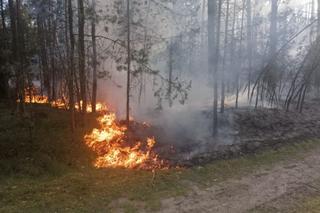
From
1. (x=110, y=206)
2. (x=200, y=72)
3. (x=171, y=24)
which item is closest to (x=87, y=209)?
(x=110, y=206)

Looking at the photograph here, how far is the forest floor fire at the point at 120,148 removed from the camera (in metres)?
11.1

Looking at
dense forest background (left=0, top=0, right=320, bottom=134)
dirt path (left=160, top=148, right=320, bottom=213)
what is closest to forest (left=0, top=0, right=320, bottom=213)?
dirt path (left=160, top=148, right=320, bottom=213)

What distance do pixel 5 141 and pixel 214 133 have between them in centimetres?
828

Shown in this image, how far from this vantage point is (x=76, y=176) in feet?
32.8

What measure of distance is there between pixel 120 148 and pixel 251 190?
5.28 meters

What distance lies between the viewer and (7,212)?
7.83 m

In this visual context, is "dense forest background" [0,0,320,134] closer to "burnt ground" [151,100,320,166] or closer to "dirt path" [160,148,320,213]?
"burnt ground" [151,100,320,166]

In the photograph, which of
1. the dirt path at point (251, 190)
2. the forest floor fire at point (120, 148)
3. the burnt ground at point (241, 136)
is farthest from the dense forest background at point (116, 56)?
the dirt path at point (251, 190)

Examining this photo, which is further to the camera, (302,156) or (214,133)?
(214,133)

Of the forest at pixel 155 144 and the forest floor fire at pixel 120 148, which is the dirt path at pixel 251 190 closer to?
the forest at pixel 155 144

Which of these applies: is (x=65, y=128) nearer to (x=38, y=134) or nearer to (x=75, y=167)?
(x=38, y=134)

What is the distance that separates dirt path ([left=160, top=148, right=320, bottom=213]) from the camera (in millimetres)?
A: 8328

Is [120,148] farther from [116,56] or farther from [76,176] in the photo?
[116,56]

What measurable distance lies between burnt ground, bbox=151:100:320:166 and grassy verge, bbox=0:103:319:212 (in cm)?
60
